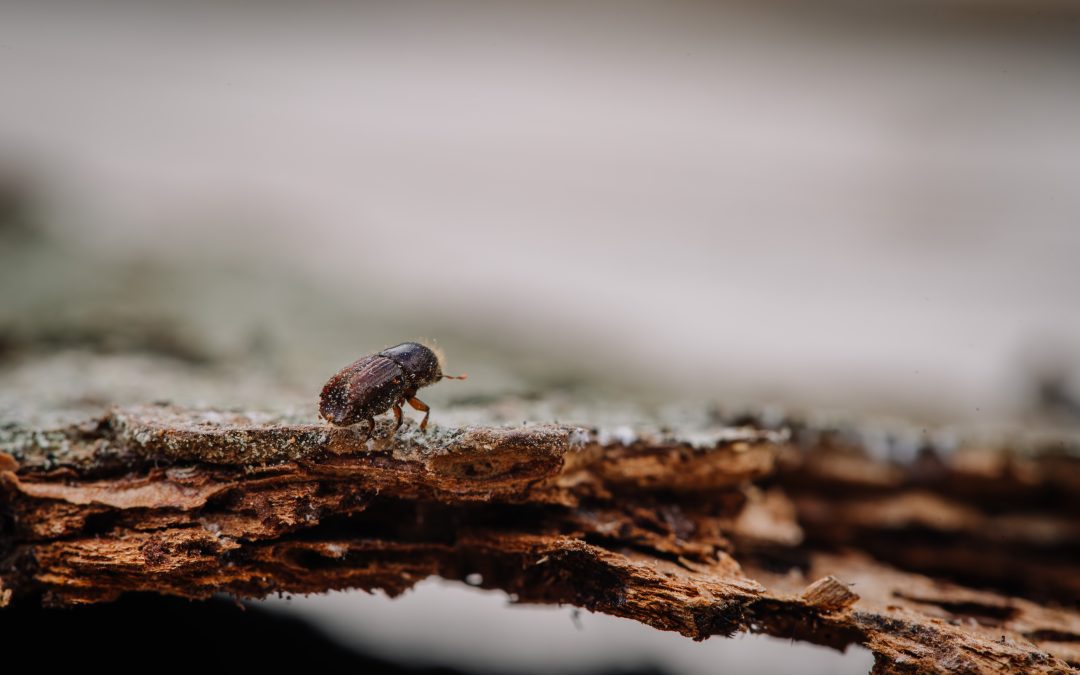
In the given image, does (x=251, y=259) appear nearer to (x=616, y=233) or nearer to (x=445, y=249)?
(x=445, y=249)

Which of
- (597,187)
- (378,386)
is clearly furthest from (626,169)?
(378,386)

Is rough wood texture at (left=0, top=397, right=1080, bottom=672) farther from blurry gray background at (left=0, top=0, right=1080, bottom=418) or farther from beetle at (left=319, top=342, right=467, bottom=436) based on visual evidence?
blurry gray background at (left=0, top=0, right=1080, bottom=418)

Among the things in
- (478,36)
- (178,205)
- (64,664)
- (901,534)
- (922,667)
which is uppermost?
(478,36)

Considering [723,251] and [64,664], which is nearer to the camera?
[64,664]

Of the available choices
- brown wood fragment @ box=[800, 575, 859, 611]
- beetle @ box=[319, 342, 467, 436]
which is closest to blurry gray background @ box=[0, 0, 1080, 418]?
beetle @ box=[319, 342, 467, 436]

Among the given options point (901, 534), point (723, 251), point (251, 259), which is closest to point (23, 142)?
point (251, 259)
